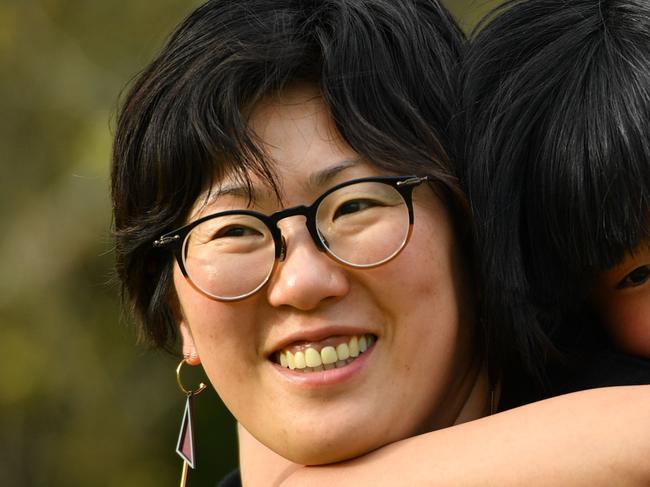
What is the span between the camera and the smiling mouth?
2.13m

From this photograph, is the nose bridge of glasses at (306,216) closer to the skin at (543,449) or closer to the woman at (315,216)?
the woman at (315,216)

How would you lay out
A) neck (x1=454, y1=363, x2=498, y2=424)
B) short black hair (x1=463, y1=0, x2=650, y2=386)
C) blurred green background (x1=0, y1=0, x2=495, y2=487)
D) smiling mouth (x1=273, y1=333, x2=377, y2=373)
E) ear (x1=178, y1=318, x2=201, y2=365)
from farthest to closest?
blurred green background (x1=0, y1=0, x2=495, y2=487), ear (x1=178, y1=318, x2=201, y2=365), neck (x1=454, y1=363, x2=498, y2=424), smiling mouth (x1=273, y1=333, x2=377, y2=373), short black hair (x1=463, y1=0, x2=650, y2=386)

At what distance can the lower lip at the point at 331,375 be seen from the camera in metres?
2.13

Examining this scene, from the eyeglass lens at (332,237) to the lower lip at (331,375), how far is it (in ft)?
0.57

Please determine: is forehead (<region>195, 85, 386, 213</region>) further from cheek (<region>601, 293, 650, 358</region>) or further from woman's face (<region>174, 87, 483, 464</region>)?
cheek (<region>601, 293, 650, 358</region>)

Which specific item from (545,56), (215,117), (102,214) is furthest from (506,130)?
(102,214)

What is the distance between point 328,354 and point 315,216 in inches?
9.6

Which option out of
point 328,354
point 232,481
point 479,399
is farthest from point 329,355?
point 232,481

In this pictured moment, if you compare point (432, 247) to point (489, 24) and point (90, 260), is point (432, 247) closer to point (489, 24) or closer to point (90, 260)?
point (489, 24)

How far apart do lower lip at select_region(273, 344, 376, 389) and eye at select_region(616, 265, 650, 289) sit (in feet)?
1.50

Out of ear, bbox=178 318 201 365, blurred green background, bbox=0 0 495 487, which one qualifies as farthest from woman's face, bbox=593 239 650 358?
blurred green background, bbox=0 0 495 487

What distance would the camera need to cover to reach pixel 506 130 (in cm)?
213

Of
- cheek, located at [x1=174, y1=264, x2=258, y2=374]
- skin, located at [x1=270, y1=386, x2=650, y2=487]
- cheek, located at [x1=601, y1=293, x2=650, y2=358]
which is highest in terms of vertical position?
cheek, located at [x1=174, y1=264, x2=258, y2=374]

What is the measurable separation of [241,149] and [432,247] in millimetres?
382
